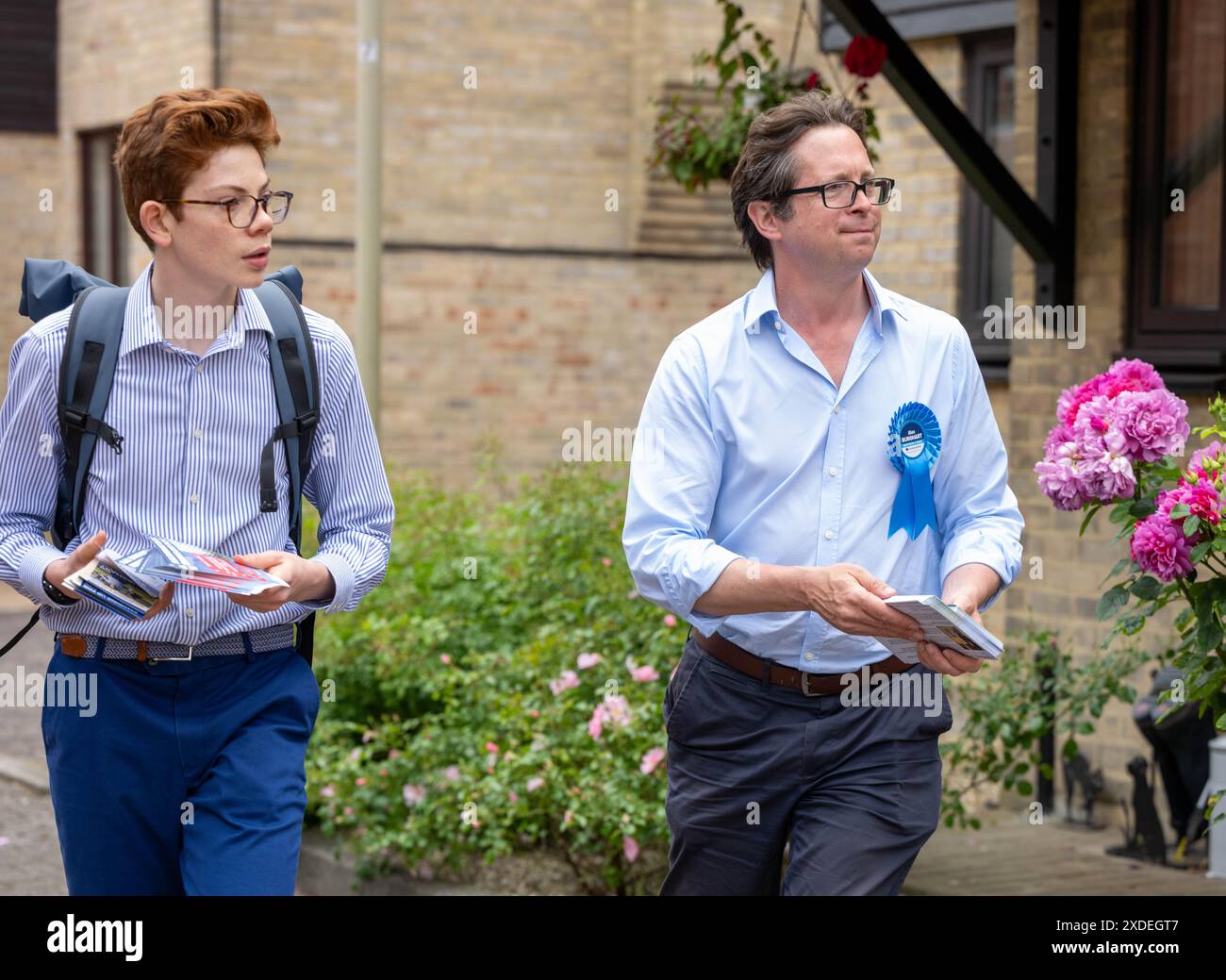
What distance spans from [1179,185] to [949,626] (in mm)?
4884

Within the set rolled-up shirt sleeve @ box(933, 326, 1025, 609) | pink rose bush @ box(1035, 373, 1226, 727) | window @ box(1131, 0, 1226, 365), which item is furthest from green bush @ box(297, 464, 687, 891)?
rolled-up shirt sleeve @ box(933, 326, 1025, 609)

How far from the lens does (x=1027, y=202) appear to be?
744 cm

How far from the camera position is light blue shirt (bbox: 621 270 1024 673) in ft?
11.5

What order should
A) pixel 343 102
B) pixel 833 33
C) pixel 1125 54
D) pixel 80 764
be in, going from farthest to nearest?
pixel 343 102
pixel 833 33
pixel 1125 54
pixel 80 764

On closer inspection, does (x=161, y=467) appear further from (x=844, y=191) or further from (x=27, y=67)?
(x=27, y=67)

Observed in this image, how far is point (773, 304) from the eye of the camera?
364 centimetres

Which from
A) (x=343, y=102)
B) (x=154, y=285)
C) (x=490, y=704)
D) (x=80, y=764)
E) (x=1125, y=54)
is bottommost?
(x=490, y=704)

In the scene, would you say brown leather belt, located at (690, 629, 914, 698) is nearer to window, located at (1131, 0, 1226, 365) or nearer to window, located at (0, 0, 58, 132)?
window, located at (1131, 0, 1226, 365)

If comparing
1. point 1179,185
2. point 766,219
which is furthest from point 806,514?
point 1179,185
